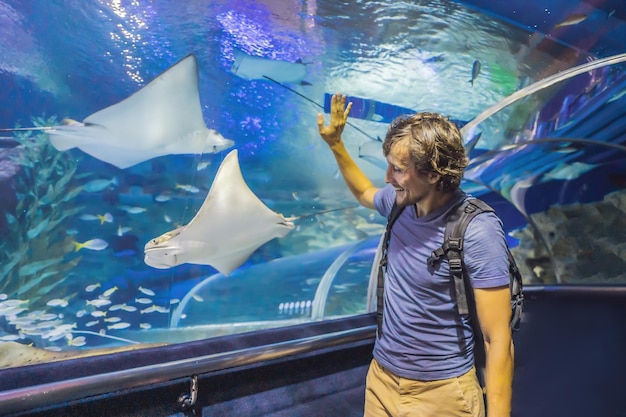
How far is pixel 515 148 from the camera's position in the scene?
423 centimetres

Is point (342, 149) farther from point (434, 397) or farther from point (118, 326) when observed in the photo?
point (118, 326)

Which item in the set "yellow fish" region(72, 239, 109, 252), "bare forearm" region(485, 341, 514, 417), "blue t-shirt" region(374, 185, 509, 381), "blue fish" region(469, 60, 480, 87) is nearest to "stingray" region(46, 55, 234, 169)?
"yellow fish" region(72, 239, 109, 252)

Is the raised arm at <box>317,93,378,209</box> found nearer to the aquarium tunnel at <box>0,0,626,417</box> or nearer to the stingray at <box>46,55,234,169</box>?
the aquarium tunnel at <box>0,0,626,417</box>

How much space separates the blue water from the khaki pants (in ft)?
6.14

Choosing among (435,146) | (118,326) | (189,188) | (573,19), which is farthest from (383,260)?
(573,19)

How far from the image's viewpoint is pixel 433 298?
1.16m

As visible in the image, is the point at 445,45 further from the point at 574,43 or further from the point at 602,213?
the point at 602,213

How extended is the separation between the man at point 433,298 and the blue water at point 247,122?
181 centimetres

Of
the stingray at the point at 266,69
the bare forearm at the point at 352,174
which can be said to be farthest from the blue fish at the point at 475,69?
the bare forearm at the point at 352,174

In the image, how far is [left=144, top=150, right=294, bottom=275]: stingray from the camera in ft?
8.41

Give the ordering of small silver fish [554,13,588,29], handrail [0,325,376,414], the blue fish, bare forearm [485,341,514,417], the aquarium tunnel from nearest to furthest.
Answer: bare forearm [485,341,514,417] → handrail [0,325,376,414] → the aquarium tunnel → small silver fish [554,13,588,29] → the blue fish

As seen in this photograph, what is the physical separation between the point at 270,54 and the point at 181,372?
6.76 ft

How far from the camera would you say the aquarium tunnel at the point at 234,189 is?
199 cm

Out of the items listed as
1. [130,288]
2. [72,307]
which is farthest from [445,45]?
[72,307]
